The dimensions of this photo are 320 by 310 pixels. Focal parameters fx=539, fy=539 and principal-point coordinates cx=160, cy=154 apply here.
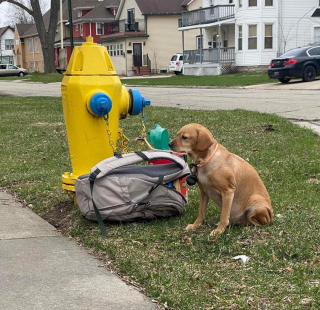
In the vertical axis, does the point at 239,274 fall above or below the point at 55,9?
below

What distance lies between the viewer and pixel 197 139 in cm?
427

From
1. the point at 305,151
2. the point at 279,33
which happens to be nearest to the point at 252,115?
the point at 305,151

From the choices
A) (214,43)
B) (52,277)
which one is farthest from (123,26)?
(52,277)

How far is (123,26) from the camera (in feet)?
176

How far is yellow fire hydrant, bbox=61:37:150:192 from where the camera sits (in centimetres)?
497

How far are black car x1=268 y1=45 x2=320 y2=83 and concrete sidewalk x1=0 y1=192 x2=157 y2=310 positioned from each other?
20.4 m

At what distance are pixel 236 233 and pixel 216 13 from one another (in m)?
35.0

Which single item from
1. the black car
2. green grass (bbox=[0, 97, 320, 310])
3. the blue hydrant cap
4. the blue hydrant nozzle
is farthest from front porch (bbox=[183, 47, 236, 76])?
the blue hydrant cap

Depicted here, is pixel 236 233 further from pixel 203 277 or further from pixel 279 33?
pixel 279 33

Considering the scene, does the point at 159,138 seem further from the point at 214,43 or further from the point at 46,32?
the point at 46,32

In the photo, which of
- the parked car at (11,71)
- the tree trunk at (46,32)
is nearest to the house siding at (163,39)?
the tree trunk at (46,32)

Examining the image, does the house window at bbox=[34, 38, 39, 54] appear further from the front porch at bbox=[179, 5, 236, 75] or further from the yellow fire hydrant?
the yellow fire hydrant

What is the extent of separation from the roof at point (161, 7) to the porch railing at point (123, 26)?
4.22 feet

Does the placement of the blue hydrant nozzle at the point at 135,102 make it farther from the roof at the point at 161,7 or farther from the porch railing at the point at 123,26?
the porch railing at the point at 123,26
